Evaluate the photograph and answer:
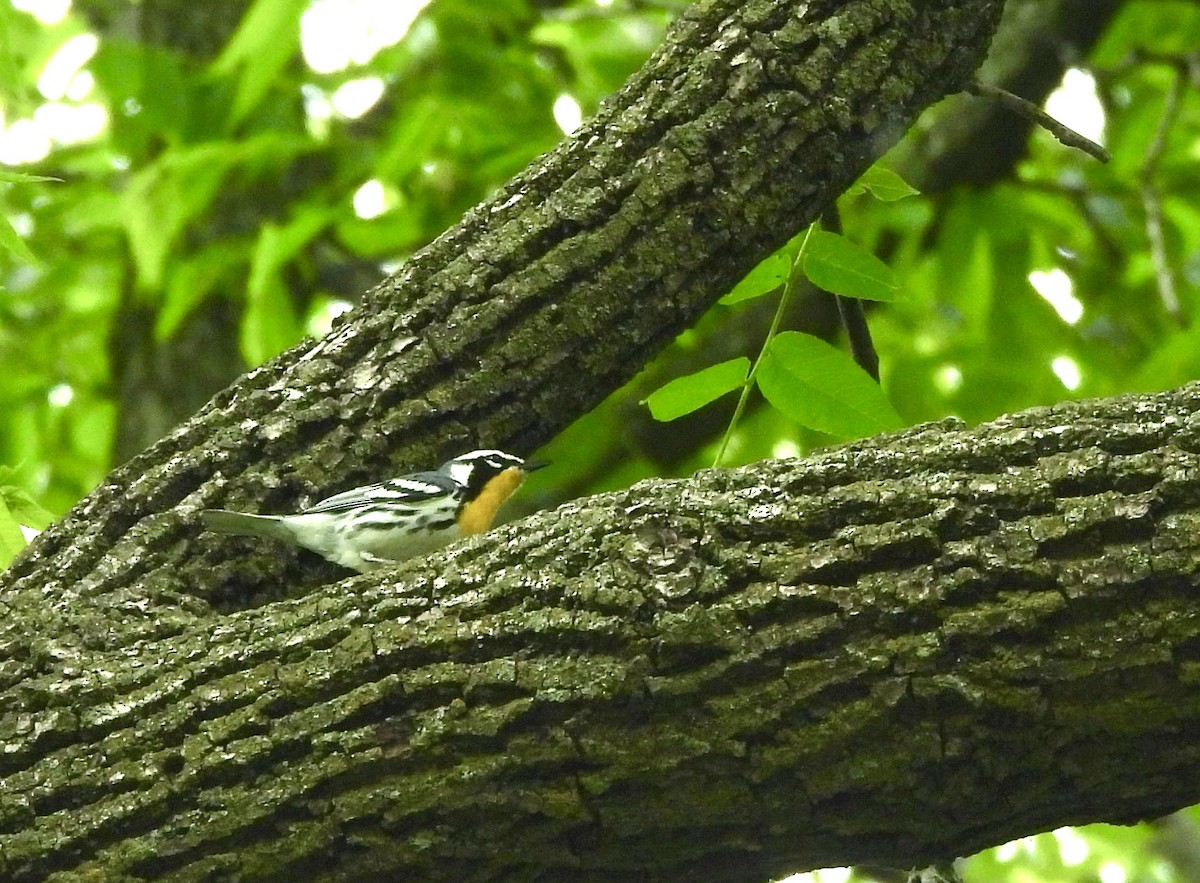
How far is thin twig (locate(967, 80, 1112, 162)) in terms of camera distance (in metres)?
3.70

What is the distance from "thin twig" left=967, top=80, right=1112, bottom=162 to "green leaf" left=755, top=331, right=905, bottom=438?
86 centimetres

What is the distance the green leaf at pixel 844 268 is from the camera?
11.8ft

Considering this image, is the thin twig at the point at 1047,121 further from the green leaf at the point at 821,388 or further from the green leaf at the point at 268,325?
the green leaf at the point at 268,325

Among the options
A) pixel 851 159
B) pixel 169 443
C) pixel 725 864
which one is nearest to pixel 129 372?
pixel 169 443

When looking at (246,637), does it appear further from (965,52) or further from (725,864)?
(965,52)

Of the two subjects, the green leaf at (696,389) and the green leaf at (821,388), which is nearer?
the green leaf at (821,388)

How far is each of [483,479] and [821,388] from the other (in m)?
1.36

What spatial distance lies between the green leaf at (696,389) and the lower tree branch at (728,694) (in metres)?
0.66

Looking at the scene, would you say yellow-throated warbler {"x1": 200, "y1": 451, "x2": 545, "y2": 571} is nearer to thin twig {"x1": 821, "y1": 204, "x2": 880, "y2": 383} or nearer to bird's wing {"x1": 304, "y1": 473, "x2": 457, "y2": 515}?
bird's wing {"x1": 304, "y1": 473, "x2": 457, "y2": 515}

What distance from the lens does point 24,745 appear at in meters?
2.99

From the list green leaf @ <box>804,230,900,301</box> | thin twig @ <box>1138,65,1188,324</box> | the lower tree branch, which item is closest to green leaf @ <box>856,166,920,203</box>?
green leaf @ <box>804,230,900,301</box>

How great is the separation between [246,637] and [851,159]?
1.89 meters

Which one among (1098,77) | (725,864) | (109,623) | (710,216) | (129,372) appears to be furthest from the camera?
(129,372)

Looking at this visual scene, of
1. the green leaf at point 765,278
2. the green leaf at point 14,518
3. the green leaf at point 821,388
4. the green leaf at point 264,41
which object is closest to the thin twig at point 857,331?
the green leaf at point 765,278
